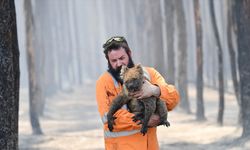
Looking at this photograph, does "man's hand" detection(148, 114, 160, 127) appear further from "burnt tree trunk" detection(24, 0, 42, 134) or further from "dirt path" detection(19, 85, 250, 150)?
"burnt tree trunk" detection(24, 0, 42, 134)

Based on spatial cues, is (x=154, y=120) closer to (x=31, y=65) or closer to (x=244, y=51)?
(x=244, y=51)

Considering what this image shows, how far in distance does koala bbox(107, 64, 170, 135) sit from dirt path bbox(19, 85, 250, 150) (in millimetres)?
7262

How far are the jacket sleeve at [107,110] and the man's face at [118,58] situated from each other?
0.47 ft

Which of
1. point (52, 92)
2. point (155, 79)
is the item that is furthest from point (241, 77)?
point (52, 92)

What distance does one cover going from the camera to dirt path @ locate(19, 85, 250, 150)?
1253cm

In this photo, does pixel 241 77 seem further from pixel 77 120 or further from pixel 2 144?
pixel 77 120

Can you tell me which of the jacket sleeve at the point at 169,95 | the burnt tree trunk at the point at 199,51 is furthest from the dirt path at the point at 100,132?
the jacket sleeve at the point at 169,95

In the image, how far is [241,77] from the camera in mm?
11828

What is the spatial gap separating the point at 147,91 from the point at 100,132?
12.2 m

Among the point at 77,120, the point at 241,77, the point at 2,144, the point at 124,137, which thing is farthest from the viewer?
the point at 77,120

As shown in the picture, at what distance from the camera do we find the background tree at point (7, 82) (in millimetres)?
5477

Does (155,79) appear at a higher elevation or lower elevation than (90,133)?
higher

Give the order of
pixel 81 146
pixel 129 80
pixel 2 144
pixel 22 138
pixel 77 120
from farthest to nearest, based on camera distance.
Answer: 1. pixel 77 120
2. pixel 22 138
3. pixel 81 146
4. pixel 2 144
5. pixel 129 80

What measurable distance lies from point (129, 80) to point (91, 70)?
61.3 m
